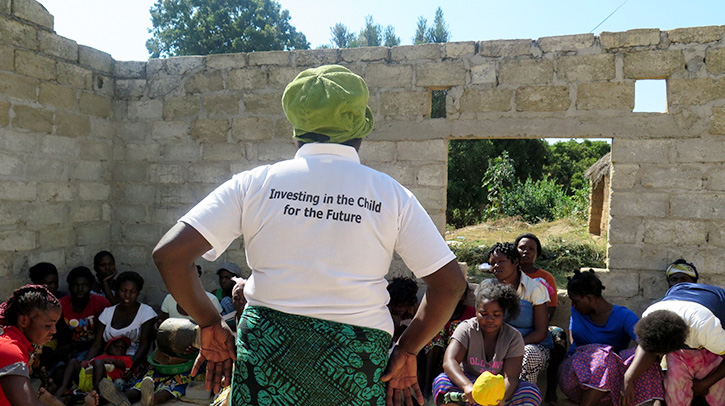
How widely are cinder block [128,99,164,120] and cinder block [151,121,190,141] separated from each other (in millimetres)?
98

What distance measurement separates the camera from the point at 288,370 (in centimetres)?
156

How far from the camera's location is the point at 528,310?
4.31m

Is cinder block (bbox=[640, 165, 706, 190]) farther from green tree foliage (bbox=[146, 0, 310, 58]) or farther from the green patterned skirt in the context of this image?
green tree foliage (bbox=[146, 0, 310, 58])

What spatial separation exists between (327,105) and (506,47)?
149 inches

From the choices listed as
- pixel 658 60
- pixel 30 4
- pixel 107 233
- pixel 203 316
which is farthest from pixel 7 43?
pixel 658 60

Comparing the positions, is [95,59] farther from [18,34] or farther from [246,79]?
[246,79]

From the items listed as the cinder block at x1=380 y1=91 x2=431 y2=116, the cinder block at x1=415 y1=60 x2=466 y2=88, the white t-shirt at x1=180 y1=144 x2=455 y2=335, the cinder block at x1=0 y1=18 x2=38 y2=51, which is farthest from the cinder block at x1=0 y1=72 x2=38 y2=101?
the white t-shirt at x1=180 y1=144 x2=455 y2=335

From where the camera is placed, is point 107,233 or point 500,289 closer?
point 500,289

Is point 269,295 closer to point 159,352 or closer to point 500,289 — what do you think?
point 500,289

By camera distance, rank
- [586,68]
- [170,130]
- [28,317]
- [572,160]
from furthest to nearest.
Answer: [572,160]
[170,130]
[586,68]
[28,317]

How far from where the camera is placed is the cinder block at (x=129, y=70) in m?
5.94

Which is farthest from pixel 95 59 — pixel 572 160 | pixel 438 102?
pixel 572 160

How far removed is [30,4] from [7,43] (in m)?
0.47

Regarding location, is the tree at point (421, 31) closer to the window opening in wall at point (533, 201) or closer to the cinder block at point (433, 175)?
the window opening in wall at point (533, 201)
